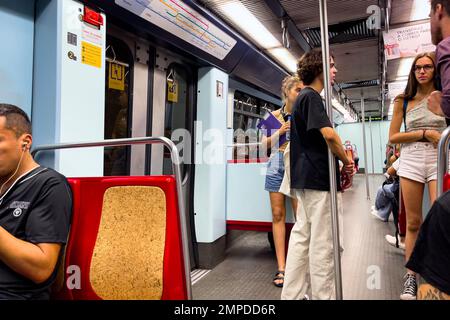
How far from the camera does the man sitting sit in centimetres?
126

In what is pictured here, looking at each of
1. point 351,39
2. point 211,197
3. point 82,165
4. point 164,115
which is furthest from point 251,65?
point 82,165

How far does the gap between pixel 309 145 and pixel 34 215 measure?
150cm

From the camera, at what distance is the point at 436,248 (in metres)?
0.87

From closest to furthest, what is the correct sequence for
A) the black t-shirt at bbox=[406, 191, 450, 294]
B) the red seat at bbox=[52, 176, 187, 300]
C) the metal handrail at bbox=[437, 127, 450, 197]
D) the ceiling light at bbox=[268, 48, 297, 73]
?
the black t-shirt at bbox=[406, 191, 450, 294] → the metal handrail at bbox=[437, 127, 450, 197] → the red seat at bbox=[52, 176, 187, 300] → the ceiling light at bbox=[268, 48, 297, 73]

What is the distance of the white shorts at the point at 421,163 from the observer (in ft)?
6.77

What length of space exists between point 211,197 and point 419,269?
2710 mm

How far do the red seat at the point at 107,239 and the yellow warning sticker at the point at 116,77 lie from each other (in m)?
1.27

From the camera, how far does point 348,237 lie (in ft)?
14.5

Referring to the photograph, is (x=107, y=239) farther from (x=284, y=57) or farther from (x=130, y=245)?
(x=284, y=57)

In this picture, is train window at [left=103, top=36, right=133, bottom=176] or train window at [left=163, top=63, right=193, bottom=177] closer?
train window at [left=103, top=36, right=133, bottom=176]

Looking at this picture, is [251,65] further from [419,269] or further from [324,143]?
[419,269]

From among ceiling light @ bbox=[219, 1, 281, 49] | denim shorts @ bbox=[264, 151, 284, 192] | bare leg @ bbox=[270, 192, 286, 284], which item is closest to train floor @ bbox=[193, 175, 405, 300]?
bare leg @ bbox=[270, 192, 286, 284]

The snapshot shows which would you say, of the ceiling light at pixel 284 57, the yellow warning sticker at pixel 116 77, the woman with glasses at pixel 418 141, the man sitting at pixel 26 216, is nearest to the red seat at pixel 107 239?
the man sitting at pixel 26 216

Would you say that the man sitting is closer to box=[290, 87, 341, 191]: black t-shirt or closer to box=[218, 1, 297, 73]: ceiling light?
box=[290, 87, 341, 191]: black t-shirt
